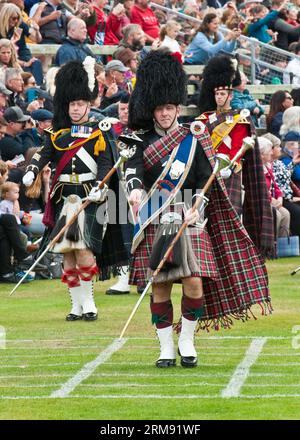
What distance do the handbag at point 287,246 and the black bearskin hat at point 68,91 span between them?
17.7 ft

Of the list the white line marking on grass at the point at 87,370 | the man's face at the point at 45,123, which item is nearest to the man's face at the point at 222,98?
the white line marking on grass at the point at 87,370

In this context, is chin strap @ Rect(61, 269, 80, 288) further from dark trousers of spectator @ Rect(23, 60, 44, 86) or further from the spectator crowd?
dark trousers of spectator @ Rect(23, 60, 44, 86)

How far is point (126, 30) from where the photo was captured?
19.6m

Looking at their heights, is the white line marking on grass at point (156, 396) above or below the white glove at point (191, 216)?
below

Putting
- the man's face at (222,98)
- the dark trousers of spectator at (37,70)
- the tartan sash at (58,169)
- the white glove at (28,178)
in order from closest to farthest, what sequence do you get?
the white glove at (28,178)
the tartan sash at (58,169)
the man's face at (222,98)
the dark trousers of spectator at (37,70)

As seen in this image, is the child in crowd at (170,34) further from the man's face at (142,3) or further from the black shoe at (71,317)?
the black shoe at (71,317)

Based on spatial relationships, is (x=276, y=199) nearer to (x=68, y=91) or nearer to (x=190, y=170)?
(x=68, y=91)

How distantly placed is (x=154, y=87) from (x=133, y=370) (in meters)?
1.94

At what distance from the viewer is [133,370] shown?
379 inches

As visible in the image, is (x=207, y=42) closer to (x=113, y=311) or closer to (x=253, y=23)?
(x=253, y=23)

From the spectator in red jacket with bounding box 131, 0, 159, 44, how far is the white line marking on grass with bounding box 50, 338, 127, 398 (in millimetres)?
10785

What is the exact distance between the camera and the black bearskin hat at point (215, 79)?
41.7 ft

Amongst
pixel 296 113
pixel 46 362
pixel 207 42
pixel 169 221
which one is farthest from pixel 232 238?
pixel 207 42

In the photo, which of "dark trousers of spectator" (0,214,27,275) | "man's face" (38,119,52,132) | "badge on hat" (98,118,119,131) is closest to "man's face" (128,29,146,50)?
"man's face" (38,119,52,132)
